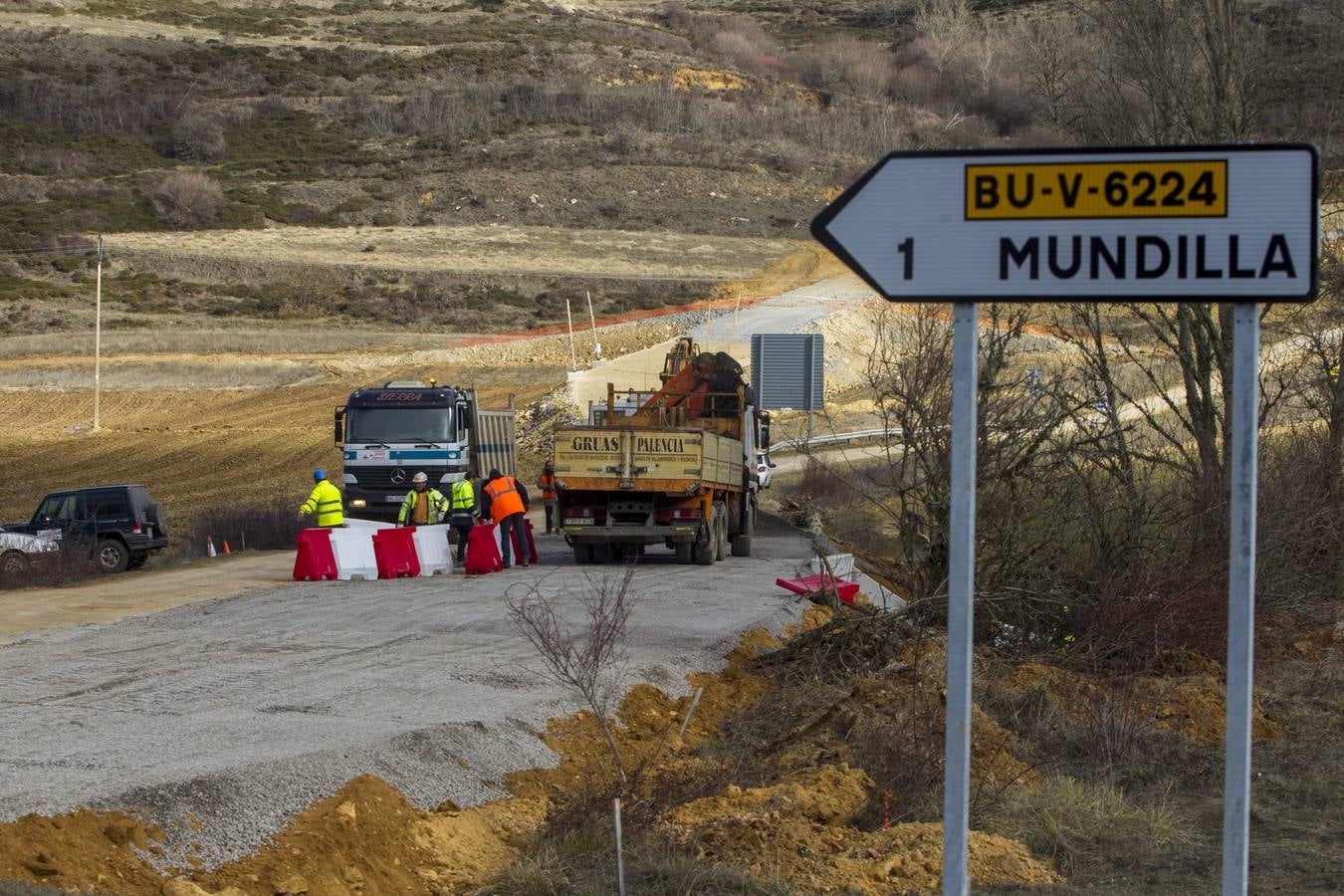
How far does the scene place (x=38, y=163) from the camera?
93500 millimetres

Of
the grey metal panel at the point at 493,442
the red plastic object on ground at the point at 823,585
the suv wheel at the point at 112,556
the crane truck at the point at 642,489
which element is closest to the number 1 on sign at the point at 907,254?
the red plastic object on ground at the point at 823,585

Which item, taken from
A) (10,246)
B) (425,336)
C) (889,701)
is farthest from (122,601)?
(10,246)

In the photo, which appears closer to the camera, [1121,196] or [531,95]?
[1121,196]

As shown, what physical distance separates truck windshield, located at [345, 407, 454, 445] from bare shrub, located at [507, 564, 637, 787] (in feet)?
24.4

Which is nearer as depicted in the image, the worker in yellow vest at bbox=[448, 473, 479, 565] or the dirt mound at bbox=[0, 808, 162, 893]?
the dirt mound at bbox=[0, 808, 162, 893]

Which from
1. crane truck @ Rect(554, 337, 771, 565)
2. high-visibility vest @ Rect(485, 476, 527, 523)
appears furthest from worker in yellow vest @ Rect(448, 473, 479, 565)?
crane truck @ Rect(554, 337, 771, 565)

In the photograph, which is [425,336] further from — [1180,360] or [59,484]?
[1180,360]

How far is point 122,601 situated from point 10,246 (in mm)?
65030

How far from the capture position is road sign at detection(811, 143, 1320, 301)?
4785 mm

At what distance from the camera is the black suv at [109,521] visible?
2698 centimetres

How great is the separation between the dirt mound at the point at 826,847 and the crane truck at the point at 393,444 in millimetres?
19589

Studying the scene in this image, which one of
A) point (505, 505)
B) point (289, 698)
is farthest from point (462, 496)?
point (289, 698)

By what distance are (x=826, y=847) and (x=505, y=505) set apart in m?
15.0

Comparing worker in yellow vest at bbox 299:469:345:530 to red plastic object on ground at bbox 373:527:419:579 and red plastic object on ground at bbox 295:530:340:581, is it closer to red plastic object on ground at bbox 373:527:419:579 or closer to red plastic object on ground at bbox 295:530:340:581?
red plastic object on ground at bbox 295:530:340:581
